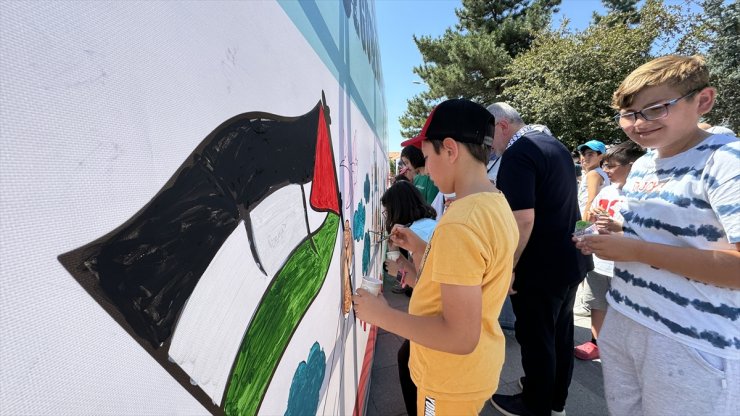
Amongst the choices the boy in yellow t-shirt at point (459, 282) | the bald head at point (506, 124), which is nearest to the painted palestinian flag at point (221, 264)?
the boy in yellow t-shirt at point (459, 282)

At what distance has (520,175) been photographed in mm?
1981

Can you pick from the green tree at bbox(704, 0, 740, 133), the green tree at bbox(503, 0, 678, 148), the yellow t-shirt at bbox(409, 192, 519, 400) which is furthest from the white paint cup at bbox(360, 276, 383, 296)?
the green tree at bbox(704, 0, 740, 133)

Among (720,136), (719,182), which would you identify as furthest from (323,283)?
(720,136)

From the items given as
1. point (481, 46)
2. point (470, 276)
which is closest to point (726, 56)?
point (481, 46)

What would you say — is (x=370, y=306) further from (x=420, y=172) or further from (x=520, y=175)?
(x=420, y=172)

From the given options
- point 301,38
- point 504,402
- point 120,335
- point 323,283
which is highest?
point 301,38

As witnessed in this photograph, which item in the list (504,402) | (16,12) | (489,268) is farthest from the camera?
(504,402)

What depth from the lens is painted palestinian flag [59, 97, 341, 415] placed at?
0.45m

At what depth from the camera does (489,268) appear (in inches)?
42.5

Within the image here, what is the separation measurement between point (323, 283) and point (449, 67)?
63.1 feet

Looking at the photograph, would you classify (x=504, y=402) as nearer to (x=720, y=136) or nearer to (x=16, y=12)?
(x=720, y=136)

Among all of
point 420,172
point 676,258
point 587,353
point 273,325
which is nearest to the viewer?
point 273,325

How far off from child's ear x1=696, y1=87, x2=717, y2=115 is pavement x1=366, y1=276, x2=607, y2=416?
2.28m

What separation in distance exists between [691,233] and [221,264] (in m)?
1.63
